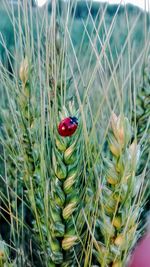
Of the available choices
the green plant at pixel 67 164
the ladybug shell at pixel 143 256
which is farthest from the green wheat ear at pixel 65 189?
the ladybug shell at pixel 143 256

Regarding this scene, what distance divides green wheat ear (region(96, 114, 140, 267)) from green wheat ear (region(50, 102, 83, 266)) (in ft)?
0.11

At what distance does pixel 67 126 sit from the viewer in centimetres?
54

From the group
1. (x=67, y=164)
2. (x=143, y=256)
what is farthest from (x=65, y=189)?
(x=143, y=256)

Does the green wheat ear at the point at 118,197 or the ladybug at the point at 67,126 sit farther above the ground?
the ladybug at the point at 67,126

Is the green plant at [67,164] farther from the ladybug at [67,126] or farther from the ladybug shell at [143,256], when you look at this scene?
the ladybug shell at [143,256]

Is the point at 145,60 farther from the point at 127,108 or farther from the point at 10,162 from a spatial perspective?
the point at 10,162

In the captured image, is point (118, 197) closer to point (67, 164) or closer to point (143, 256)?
point (67, 164)

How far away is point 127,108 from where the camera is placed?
705 mm

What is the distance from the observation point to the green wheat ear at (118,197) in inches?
21.4

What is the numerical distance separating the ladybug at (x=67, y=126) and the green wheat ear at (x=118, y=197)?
0.13 feet

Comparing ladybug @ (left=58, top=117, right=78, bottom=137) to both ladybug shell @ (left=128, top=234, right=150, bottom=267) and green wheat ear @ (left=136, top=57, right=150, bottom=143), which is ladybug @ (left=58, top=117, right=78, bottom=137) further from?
ladybug shell @ (left=128, top=234, right=150, bottom=267)

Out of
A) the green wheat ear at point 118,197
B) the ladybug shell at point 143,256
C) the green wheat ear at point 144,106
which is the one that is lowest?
the green wheat ear at point 118,197

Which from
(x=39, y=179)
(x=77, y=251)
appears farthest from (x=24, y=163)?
(x=77, y=251)

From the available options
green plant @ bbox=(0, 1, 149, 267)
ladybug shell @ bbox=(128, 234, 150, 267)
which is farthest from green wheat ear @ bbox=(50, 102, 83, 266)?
ladybug shell @ bbox=(128, 234, 150, 267)
